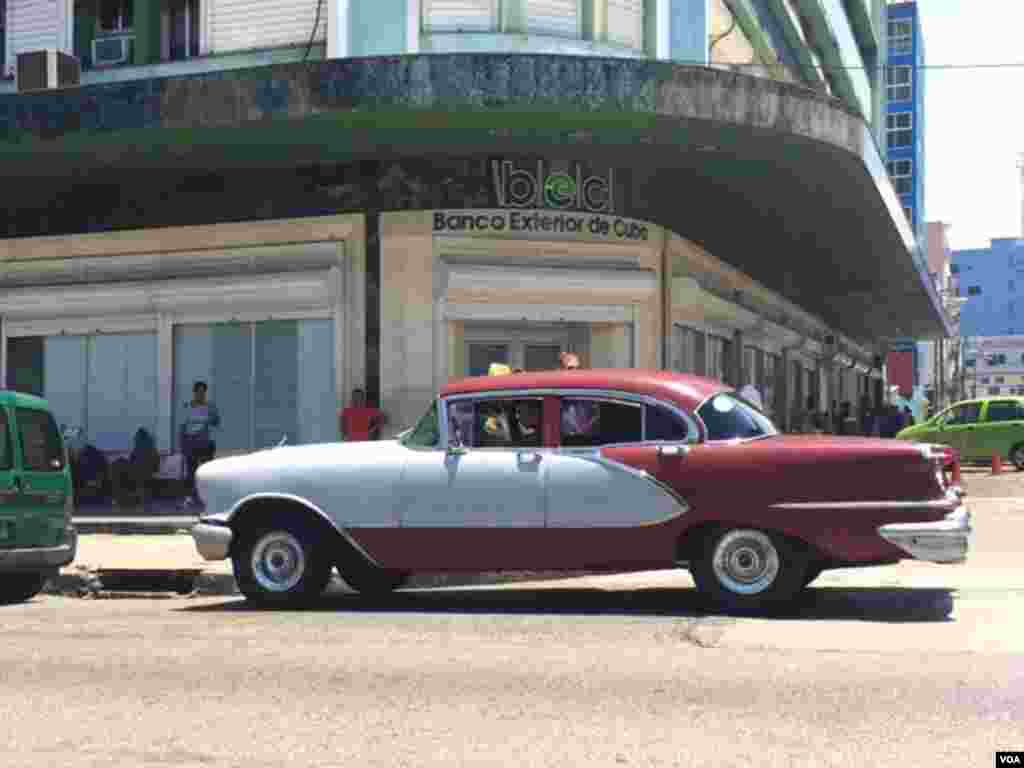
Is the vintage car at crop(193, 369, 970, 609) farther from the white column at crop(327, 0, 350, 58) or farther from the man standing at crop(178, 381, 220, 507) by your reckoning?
the white column at crop(327, 0, 350, 58)

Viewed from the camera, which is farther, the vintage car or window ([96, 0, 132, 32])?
window ([96, 0, 132, 32])

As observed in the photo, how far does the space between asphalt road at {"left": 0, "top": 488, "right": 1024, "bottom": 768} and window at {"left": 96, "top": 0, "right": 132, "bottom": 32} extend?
12.9 m

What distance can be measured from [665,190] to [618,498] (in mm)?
12404

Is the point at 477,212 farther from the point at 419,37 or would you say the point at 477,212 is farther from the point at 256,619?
the point at 256,619

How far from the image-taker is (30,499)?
481 inches

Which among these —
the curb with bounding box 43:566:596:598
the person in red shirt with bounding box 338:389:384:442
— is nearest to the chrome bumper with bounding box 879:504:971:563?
the curb with bounding box 43:566:596:598

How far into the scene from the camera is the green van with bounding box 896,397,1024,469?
32312mm

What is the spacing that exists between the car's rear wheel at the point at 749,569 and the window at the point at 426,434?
7.00 feet

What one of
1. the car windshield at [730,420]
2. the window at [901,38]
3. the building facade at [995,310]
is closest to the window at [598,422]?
the car windshield at [730,420]

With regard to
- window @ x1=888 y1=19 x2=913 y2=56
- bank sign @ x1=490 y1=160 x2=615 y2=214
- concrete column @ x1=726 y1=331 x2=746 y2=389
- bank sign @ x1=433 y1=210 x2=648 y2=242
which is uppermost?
window @ x1=888 y1=19 x2=913 y2=56

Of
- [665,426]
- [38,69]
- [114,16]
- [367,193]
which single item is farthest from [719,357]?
[665,426]

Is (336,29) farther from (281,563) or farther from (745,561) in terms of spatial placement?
(745,561)

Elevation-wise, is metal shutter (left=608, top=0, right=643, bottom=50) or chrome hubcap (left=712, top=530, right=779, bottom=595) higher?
metal shutter (left=608, top=0, right=643, bottom=50)

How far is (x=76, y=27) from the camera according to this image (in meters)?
22.0
